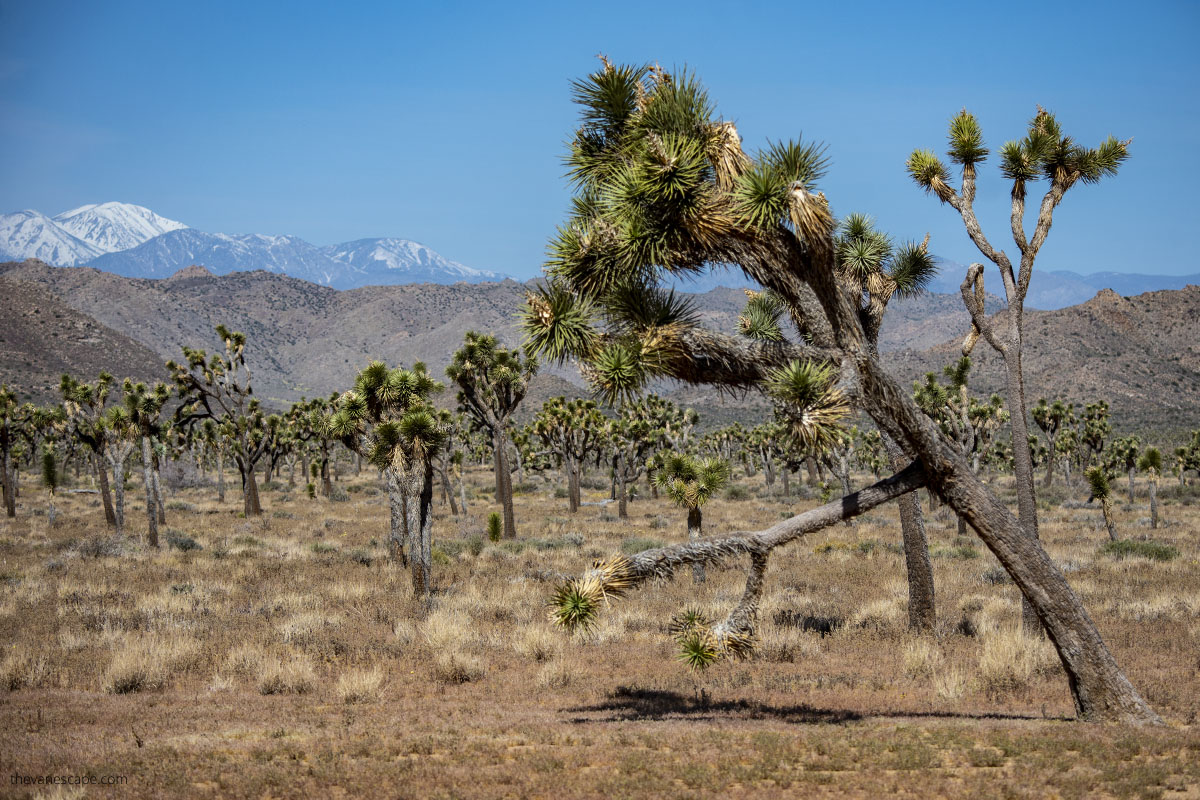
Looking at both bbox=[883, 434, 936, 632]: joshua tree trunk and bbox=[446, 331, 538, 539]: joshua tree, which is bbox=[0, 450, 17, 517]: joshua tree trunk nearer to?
bbox=[446, 331, 538, 539]: joshua tree

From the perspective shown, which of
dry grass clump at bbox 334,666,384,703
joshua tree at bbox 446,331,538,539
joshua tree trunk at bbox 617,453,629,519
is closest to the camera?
dry grass clump at bbox 334,666,384,703

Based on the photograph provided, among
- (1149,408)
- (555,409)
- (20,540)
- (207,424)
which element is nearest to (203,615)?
(20,540)

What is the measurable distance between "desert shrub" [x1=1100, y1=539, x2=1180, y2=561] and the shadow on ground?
16.4 meters

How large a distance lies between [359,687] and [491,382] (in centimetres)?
1823

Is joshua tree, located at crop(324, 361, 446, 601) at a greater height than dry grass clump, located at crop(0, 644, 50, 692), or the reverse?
joshua tree, located at crop(324, 361, 446, 601)

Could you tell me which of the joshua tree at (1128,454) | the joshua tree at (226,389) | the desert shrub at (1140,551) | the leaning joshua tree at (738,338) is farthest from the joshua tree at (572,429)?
the leaning joshua tree at (738,338)

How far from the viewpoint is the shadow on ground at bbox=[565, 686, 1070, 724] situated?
911 cm

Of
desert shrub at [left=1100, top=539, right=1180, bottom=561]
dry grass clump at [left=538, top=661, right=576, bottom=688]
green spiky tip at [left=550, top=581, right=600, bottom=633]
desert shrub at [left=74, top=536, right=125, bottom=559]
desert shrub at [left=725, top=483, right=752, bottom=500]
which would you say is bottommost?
desert shrub at [left=1100, top=539, right=1180, bottom=561]

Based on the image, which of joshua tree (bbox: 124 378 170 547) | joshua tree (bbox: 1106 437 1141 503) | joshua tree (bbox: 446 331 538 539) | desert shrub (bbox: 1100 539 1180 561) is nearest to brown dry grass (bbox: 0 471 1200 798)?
desert shrub (bbox: 1100 539 1180 561)

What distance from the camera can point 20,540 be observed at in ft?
91.4

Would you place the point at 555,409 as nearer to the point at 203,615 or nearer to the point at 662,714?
the point at 203,615

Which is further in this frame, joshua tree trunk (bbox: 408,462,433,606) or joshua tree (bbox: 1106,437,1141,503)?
joshua tree (bbox: 1106,437,1141,503)

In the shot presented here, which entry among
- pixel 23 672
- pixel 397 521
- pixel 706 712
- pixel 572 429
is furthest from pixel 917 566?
pixel 572 429

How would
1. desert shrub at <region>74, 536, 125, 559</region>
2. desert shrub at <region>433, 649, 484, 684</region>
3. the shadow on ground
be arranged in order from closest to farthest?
the shadow on ground → desert shrub at <region>433, 649, 484, 684</region> → desert shrub at <region>74, 536, 125, 559</region>
